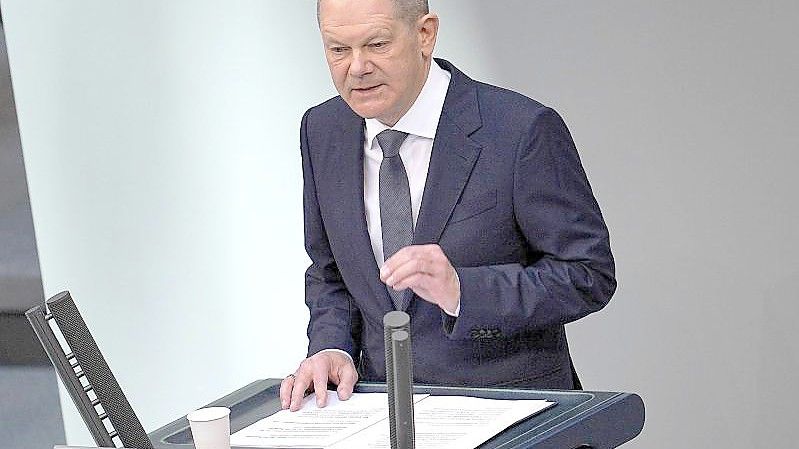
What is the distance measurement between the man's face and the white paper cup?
2.65ft

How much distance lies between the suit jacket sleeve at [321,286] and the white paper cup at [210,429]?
31.9 inches

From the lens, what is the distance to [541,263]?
2.38 meters

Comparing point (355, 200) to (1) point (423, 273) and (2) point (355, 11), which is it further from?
(1) point (423, 273)

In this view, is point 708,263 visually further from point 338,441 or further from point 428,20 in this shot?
point 338,441

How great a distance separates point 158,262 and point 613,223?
1525 mm

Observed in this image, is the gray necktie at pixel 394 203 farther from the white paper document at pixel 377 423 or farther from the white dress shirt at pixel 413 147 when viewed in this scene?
the white paper document at pixel 377 423

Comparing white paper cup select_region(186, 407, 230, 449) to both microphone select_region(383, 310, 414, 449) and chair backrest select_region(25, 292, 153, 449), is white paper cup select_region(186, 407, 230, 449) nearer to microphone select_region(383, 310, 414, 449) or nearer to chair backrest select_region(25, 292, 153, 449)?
chair backrest select_region(25, 292, 153, 449)

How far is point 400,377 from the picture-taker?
4.82ft

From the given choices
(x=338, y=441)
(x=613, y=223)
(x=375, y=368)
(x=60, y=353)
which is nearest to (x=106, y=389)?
(x=60, y=353)

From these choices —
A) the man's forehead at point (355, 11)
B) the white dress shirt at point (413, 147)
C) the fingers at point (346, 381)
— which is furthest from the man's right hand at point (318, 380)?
the man's forehead at point (355, 11)

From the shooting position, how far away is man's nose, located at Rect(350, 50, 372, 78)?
2277mm

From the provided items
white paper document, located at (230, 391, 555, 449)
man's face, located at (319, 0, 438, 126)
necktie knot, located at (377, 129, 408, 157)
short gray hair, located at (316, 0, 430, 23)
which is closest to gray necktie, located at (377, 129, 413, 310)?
necktie knot, located at (377, 129, 408, 157)

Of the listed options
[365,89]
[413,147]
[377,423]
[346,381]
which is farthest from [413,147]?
[377,423]

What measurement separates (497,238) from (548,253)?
10 cm
